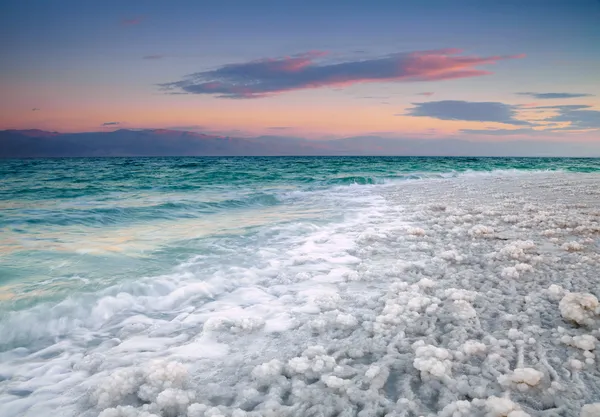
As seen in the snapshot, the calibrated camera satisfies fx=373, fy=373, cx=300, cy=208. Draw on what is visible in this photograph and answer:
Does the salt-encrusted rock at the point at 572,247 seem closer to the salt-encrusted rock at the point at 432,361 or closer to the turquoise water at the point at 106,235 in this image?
the salt-encrusted rock at the point at 432,361

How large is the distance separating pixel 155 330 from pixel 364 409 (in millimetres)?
3031

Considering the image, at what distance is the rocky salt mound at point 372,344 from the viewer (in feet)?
10.3

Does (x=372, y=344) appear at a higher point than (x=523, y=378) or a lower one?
lower

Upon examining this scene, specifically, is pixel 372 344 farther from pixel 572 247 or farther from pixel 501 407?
pixel 572 247

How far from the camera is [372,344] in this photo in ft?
13.4

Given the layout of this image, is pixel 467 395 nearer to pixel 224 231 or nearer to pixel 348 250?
pixel 348 250

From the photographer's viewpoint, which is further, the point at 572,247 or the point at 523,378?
the point at 572,247

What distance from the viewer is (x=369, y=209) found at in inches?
617

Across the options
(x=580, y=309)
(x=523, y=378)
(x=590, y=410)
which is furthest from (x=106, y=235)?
(x=590, y=410)

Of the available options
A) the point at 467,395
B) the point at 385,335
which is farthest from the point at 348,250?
the point at 467,395

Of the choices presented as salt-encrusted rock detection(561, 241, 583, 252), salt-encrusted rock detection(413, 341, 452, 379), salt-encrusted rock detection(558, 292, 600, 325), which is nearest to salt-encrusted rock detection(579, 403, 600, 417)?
salt-encrusted rock detection(413, 341, 452, 379)

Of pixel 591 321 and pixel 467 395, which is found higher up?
pixel 591 321

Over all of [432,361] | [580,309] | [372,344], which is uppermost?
[580,309]

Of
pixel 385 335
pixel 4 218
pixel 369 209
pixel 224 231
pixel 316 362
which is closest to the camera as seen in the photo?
pixel 316 362
